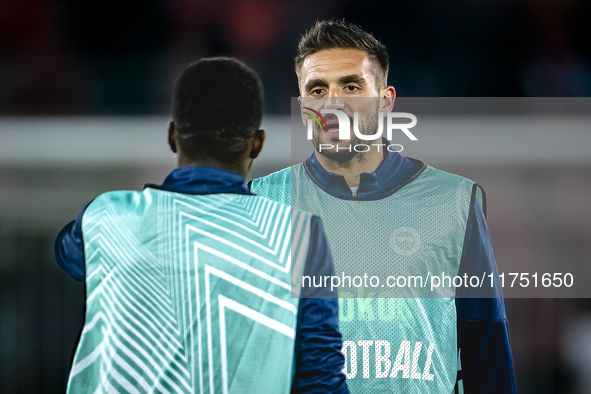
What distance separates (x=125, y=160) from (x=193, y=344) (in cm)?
67

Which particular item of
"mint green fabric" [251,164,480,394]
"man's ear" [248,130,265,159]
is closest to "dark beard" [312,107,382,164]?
"mint green fabric" [251,164,480,394]

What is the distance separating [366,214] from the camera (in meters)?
1.21

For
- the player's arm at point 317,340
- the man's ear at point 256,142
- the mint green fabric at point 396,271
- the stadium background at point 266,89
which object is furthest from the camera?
the stadium background at point 266,89

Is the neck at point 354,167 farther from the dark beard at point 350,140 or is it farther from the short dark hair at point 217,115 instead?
the short dark hair at point 217,115

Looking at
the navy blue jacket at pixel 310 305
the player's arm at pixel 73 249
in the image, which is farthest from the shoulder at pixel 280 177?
the player's arm at pixel 73 249

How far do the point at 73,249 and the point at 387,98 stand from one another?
91 centimetres

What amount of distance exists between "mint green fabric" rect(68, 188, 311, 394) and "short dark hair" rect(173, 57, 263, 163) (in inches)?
5.8

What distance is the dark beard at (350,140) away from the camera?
1212mm

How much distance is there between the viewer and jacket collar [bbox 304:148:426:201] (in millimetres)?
1219

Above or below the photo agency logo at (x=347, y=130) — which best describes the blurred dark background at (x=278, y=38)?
above

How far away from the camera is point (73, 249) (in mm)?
1021

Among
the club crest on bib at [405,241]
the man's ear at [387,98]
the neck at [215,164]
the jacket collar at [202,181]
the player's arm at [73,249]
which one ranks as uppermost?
the man's ear at [387,98]

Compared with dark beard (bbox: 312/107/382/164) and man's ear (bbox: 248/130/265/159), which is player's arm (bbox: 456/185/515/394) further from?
man's ear (bbox: 248/130/265/159)

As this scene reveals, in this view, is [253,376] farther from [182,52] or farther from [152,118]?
[182,52]
